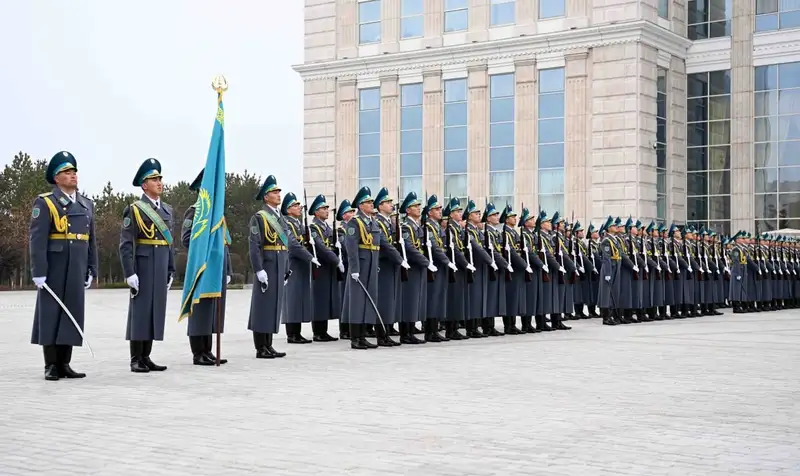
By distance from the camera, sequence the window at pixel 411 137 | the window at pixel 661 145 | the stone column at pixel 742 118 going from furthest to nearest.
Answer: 1. the window at pixel 411 137
2. the stone column at pixel 742 118
3. the window at pixel 661 145

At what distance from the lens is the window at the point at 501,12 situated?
133 ft

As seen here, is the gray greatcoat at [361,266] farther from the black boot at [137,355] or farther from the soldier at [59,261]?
the soldier at [59,261]

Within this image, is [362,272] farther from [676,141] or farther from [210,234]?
[676,141]

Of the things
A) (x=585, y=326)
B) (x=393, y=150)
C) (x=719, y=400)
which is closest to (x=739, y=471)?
(x=719, y=400)

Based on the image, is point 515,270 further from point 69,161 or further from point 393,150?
point 393,150

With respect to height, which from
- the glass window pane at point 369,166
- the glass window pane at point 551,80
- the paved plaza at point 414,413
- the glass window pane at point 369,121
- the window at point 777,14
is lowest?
the paved plaza at point 414,413

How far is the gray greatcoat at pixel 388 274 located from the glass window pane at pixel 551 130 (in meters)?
25.7

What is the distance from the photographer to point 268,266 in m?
12.9

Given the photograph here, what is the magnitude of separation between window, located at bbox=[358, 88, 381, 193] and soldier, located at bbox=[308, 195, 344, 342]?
27.7 metres

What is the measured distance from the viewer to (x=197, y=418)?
25.7 ft

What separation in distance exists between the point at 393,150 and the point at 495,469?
37869 millimetres

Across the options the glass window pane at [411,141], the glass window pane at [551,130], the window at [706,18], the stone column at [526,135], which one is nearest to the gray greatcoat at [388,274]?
the stone column at [526,135]

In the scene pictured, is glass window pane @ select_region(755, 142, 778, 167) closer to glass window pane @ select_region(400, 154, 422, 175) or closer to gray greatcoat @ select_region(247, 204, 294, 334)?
glass window pane @ select_region(400, 154, 422, 175)

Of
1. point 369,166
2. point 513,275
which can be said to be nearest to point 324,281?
point 513,275
